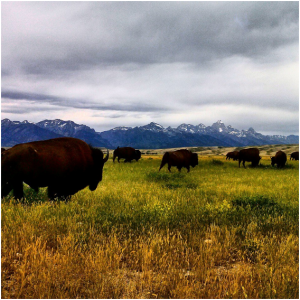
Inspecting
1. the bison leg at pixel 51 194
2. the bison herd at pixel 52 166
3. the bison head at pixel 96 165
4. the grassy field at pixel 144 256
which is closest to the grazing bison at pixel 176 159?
the bison head at pixel 96 165

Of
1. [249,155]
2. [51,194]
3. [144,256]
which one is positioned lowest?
[144,256]

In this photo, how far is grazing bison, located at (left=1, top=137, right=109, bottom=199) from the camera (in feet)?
19.6

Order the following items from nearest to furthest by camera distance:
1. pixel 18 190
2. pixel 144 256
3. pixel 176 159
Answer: pixel 144 256
pixel 18 190
pixel 176 159

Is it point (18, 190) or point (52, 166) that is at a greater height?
point (52, 166)

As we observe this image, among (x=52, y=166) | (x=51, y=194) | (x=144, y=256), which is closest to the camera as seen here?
(x=144, y=256)

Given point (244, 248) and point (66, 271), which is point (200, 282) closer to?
point (244, 248)

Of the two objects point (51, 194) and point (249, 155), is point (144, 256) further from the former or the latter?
point (249, 155)

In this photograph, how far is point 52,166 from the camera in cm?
630

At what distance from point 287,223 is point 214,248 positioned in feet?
9.22

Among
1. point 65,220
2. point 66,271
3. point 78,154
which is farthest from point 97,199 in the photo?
point 66,271

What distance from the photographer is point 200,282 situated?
3203 mm

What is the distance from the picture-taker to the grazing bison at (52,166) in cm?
599

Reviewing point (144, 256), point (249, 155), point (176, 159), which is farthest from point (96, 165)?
point (249, 155)

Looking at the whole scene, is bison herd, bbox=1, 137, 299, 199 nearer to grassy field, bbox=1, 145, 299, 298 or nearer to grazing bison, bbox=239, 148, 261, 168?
grassy field, bbox=1, 145, 299, 298
